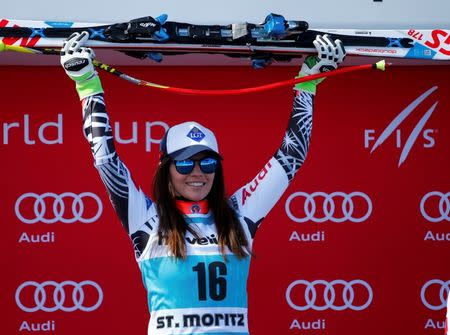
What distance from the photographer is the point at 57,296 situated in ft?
16.8

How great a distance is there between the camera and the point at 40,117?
5.12 m

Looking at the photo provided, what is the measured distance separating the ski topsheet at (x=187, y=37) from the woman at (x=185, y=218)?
28cm

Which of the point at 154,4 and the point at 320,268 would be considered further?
the point at 320,268

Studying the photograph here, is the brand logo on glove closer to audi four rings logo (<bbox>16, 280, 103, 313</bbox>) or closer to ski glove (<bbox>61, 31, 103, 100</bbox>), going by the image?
ski glove (<bbox>61, 31, 103, 100</bbox>)

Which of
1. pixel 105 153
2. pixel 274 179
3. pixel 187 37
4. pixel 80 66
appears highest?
pixel 187 37

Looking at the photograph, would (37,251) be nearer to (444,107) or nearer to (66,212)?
(66,212)

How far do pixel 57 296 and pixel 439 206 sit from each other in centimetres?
194

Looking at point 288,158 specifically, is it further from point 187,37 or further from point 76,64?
point 76,64

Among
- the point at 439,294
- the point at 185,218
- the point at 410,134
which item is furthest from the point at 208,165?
the point at 439,294

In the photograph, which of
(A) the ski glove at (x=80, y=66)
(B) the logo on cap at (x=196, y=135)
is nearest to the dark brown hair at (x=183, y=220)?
(B) the logo on cap at (x=196, y=135)

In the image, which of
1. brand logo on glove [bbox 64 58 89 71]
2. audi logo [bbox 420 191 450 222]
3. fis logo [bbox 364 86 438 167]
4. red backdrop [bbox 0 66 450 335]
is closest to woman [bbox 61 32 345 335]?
brand logo on glove [bbox 64 58 89 71]

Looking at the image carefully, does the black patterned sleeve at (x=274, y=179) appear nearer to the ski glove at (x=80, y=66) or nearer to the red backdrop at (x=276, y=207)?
the ski glove at (x=80, y=66)

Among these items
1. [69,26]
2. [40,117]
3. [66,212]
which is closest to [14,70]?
[40,117]

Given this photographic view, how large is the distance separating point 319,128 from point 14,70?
1531 millimetres
